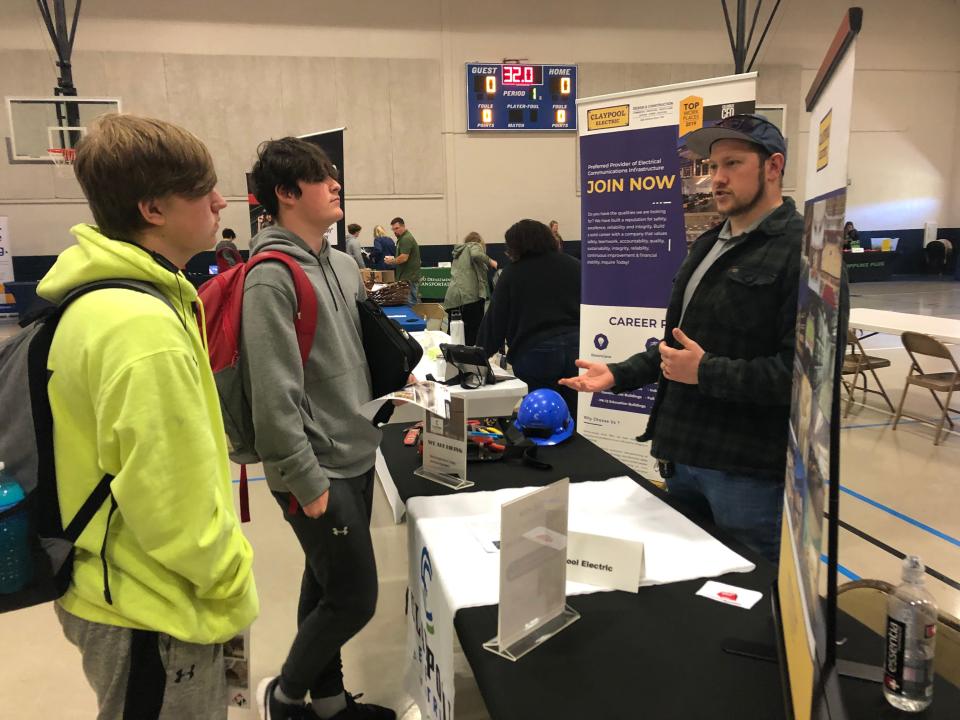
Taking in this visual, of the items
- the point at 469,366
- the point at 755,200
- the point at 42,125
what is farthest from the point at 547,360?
the point at 42,125

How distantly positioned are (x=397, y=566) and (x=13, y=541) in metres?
2.24

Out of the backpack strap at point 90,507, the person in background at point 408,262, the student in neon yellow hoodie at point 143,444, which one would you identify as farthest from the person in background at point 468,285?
the backpack strap at point 90,507

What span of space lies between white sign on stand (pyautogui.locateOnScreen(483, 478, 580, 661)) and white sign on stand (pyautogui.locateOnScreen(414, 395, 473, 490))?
2.33 feet

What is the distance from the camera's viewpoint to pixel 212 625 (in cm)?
109

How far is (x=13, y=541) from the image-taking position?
0.97 metres

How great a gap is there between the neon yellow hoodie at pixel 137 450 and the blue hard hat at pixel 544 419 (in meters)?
1.30

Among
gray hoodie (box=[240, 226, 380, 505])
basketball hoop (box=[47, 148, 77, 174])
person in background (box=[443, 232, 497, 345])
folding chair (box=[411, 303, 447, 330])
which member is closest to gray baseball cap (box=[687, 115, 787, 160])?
gray hoodie (box=[240, 226, 380, 505])

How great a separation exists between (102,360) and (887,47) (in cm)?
1732

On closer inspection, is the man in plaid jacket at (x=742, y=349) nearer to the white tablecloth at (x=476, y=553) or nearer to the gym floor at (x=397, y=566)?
the white tablecloth at (x=476, y=553)

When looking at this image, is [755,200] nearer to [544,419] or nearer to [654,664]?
[544,419]

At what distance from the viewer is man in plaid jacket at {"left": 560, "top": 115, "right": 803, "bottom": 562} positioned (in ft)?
5.18

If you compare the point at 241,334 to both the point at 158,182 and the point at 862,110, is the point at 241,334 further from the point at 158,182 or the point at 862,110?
the point at 862,110

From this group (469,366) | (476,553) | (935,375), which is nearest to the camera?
(476,553)

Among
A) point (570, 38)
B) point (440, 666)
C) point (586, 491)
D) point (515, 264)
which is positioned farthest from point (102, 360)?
point (570, 38)
